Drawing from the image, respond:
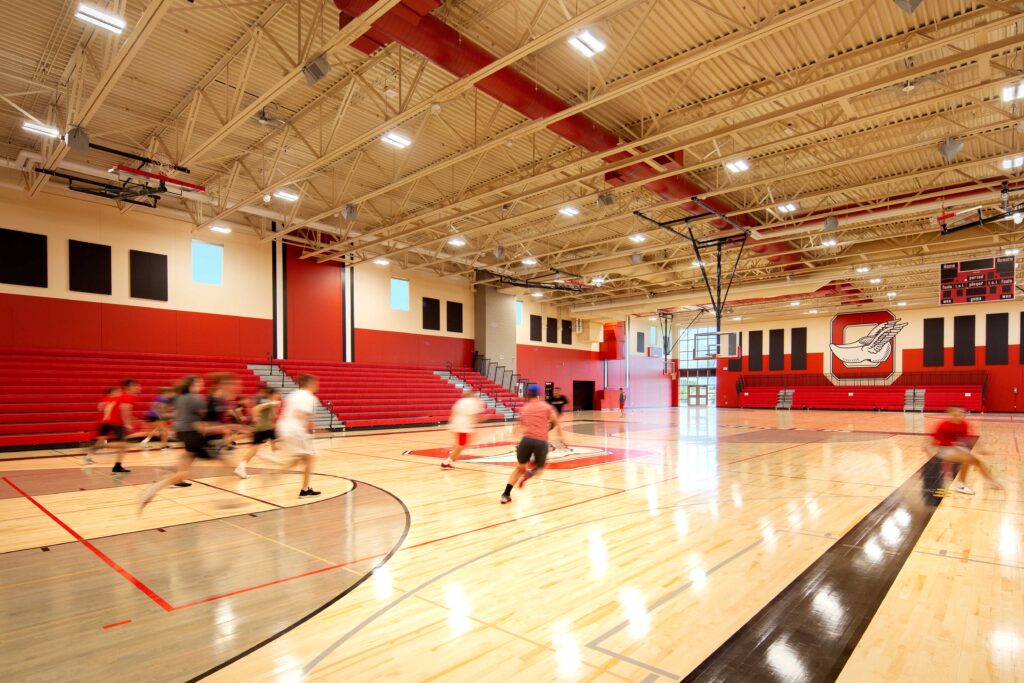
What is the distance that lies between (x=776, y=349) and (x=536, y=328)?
1847 cm

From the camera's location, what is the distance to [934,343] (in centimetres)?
3011

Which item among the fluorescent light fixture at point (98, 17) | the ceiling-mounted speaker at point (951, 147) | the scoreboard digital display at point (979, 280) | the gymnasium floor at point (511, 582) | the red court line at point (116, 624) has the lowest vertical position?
the gymnasium floor at point (511, 582)

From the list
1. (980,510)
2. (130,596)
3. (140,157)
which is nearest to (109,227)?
(140,157)

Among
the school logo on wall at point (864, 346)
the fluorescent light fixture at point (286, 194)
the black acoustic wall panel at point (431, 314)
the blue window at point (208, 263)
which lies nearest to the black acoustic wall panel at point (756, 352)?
the school logo on wall at point (864, 346)

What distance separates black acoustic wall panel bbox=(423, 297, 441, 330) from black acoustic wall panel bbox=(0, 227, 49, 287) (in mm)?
12807

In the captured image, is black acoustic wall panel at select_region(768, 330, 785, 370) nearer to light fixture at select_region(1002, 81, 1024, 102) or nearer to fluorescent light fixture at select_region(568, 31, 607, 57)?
light fixture at select_region(1002, 81, 1024, 102)

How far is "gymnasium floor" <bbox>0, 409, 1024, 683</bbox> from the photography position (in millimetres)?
2750

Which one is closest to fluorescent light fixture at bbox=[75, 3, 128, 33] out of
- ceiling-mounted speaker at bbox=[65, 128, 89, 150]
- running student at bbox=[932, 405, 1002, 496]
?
ceiling-mounted speaker at bbox=[65, 128, 89, 150]

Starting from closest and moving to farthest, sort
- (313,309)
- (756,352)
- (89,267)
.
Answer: (89,267), (313,309), (756,352)

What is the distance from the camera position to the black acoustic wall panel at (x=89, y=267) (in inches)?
564

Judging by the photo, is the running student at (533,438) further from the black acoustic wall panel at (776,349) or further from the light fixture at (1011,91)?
the black acoustic wall panel at (776,349)

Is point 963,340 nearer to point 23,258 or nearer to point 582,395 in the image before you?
point 582,395

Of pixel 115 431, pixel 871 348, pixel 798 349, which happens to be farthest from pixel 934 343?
pixel 115 431

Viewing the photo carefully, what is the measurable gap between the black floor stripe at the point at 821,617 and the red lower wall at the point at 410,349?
18562mm
